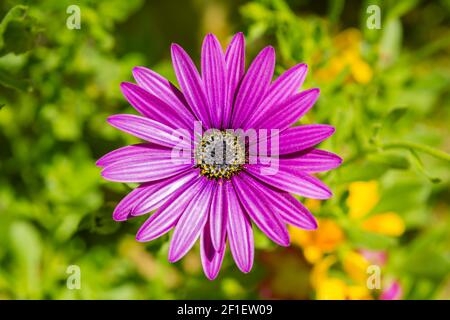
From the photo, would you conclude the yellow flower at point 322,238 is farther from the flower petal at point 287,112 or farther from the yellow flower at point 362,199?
the flower petal at point 287,112

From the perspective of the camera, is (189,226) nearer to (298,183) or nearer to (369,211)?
(298,183)

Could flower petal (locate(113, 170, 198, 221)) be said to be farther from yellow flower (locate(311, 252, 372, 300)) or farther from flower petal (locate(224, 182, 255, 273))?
yellow flower (locate(311, 252, 372, 300))

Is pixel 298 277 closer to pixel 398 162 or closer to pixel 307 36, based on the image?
pixel 398 162

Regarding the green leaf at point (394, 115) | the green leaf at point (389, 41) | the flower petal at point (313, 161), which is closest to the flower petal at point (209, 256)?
the flower petal at point (313, 161)

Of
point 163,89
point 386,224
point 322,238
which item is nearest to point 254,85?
point 163,89

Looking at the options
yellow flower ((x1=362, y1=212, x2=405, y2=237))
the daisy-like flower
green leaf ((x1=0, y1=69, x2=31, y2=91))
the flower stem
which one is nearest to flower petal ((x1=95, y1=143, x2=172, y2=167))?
the daisy-like flower
